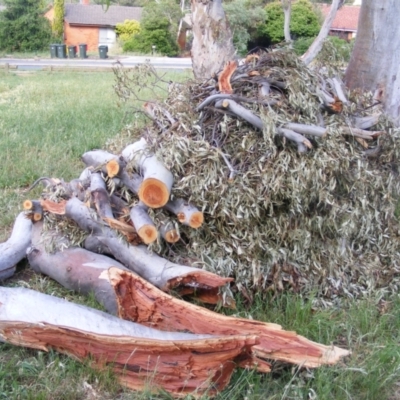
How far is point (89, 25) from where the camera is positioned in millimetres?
50625

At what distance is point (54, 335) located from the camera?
3336 millimetres

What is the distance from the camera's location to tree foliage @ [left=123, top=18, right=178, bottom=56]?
132ft

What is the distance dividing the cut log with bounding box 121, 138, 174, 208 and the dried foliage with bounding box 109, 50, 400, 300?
0.10 metres

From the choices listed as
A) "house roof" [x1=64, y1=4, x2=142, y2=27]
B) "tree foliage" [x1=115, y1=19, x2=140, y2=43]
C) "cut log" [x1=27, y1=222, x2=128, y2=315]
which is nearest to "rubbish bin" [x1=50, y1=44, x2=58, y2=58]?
"tree foliage" [x1=115, y1=19, x2=140, y2=43]

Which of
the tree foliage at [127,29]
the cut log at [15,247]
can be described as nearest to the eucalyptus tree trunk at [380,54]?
the cut log at [15,247]

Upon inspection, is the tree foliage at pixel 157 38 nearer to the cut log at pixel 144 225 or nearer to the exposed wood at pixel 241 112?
the exposed wood at pixel 241 112

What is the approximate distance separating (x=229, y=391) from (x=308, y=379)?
463mm

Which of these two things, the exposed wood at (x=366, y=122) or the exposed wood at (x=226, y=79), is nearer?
the exposed wood at (x=226, y=79)

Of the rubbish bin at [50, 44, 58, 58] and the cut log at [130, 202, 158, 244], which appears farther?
the rubbish bin at [50, 44, 58, 58]

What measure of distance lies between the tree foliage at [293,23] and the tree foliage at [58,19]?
19.4 metres

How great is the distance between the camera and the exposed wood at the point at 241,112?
13.9 feet

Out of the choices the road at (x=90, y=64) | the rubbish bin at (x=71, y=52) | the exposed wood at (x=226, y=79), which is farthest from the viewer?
the rubbish bin at (x=71, y=52)

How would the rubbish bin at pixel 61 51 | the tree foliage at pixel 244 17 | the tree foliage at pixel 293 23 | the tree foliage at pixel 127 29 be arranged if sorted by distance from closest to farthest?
the tree foliage at pixel 244 17
the tree foliage at pixel 293 23
the rubbish bin at pixel 61 51
the tree foliage at pixel 127 29

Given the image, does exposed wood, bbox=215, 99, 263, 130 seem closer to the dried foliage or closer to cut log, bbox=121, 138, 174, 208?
the dried foliage
